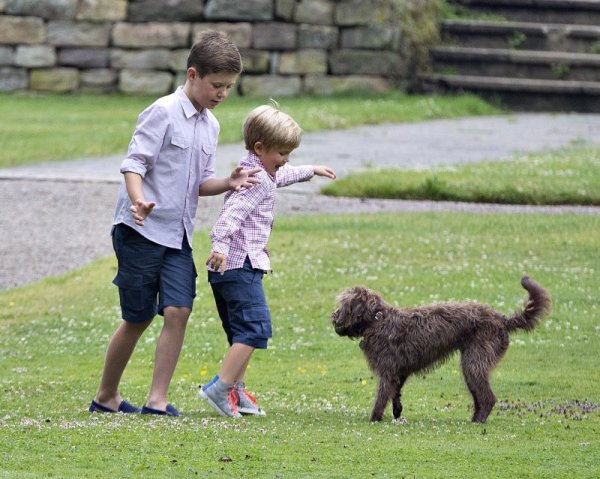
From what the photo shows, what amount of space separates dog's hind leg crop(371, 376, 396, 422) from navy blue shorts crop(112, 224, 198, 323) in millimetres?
1067

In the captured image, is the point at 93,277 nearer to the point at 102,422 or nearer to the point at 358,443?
the point at 102,422

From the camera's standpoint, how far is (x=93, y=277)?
1105 cm

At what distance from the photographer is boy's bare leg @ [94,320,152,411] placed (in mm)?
6598

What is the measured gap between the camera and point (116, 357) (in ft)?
21.7

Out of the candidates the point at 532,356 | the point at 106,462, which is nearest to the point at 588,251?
the point at 532,356

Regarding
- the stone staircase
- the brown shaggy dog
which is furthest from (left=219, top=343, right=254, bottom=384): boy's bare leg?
the stone staircase

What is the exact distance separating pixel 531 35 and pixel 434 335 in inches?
663

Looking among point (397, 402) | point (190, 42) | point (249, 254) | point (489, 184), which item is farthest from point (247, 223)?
point (190, 42)

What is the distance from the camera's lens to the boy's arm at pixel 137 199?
20.0 feet

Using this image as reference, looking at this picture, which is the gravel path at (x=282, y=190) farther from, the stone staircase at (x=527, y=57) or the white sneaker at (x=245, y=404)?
the white sneaker at (x=245, y=404)

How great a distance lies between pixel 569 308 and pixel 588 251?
6.72ft

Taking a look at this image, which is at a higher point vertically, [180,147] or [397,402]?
[180,147]

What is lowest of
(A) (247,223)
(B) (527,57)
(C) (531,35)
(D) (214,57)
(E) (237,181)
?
(B) (527,57)

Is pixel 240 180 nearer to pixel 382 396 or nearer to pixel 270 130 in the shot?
pixel 270 130
